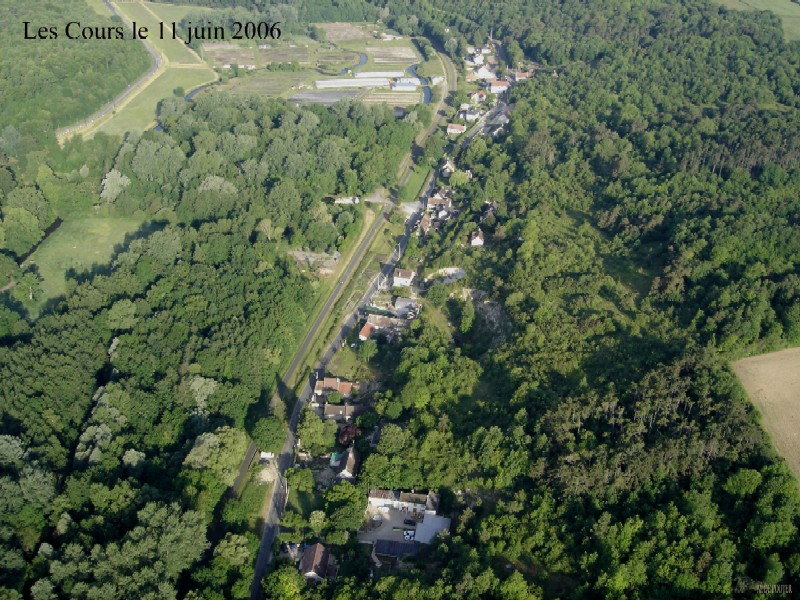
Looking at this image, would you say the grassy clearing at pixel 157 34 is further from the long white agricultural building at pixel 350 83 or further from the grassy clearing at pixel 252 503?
the grassy clearing at pixel 252 503

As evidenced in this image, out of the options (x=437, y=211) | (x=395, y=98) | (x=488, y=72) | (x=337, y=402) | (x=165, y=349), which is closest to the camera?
(x=337, y=402)

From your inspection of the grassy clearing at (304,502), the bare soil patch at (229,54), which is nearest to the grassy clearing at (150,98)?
the bare soil patch at (229,54)

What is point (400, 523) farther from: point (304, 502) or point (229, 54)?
point (229, 54)

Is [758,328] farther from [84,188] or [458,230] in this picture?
[84,188]

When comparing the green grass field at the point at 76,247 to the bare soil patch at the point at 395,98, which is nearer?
the green grass field at the point at 76,247

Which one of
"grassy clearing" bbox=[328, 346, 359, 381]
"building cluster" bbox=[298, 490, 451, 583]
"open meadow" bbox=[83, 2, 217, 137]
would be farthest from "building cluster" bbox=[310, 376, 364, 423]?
"open meadow" bbox=[83, 2, 217, 137]

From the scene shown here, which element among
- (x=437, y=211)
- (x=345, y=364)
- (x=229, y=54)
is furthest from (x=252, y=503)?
(x=229, y=54)

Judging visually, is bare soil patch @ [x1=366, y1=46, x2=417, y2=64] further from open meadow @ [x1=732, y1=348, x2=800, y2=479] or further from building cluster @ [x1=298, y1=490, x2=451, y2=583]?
building cluster @ [x1=298, y1=490, x2=451, y2=583]
